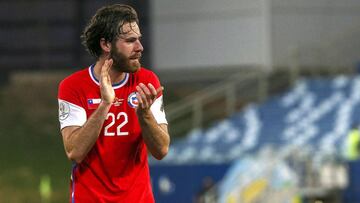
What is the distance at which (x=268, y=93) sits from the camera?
28.4 meters

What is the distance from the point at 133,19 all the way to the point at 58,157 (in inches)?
903

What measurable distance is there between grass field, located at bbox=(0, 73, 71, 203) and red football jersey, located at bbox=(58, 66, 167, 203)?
20.1 m

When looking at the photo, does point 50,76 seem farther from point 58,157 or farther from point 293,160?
point 293,160

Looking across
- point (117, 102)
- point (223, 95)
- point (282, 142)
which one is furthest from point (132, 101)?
point (223, 95)

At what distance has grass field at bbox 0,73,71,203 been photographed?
27.8 metres

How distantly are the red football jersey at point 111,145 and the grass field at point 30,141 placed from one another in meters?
20.1

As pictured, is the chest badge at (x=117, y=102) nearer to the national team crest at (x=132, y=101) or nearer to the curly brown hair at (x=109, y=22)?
the national team crest at (x=132, y=101)

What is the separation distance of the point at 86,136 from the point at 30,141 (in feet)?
79.2

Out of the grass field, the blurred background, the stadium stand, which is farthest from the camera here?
the grass field

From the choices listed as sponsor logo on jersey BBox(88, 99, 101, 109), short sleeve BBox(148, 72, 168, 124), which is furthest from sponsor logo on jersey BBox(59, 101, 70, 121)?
short sleeve BBox(148, 72, 168, 124)

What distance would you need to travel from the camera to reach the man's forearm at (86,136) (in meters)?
6.38

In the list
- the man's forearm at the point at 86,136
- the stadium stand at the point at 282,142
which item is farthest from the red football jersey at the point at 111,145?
the stadium stand at the point at 282,142

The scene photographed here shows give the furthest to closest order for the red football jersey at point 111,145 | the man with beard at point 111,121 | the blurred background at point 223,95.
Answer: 1. the blurred background at point 223,95
2. the red football jersey at point 111,145
3. the man with beard at point 111,121

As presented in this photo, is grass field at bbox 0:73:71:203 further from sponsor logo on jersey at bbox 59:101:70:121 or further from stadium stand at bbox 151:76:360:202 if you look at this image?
sponsor logo on jersey at bbox 59:101:70:121
